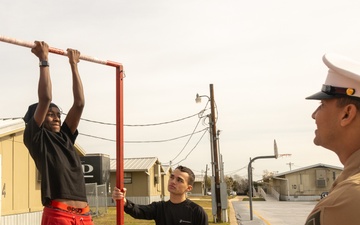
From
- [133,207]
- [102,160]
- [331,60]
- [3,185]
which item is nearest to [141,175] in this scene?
[102,160]

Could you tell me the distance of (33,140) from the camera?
416cm

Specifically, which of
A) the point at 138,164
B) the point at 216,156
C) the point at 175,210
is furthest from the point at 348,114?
the point at 138,164

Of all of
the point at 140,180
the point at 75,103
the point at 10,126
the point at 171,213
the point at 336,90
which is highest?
the point at 10,126

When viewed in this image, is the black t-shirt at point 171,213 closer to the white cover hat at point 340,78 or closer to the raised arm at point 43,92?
the raised arm at point 43,92

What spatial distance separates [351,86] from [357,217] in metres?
0.60

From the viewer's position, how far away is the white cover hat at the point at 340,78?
2.01 meters

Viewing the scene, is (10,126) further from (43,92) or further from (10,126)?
(43,92)

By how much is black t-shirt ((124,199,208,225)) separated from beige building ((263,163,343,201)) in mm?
60509

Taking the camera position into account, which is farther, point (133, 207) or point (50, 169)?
point (133, 207)

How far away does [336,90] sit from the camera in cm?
207

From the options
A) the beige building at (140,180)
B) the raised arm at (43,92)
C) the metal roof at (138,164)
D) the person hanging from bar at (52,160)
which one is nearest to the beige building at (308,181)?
the metal roof at (138,164)

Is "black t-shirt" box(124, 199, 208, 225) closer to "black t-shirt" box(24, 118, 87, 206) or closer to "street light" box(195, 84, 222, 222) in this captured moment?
"black t-shirt" box(24, 118, 87, 206)

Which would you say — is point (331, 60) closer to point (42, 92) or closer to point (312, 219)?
point (312, 219)

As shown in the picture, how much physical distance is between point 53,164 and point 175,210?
1855 millimetres
